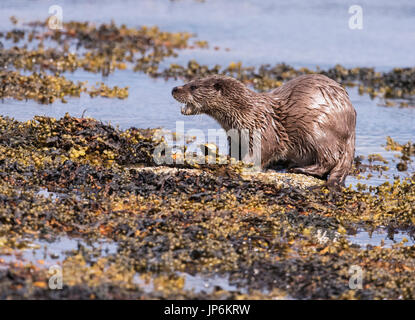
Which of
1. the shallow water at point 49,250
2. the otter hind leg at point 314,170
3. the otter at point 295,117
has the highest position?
the otter at point 295,117

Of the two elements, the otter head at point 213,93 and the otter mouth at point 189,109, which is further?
the otter mouth at point 189,109

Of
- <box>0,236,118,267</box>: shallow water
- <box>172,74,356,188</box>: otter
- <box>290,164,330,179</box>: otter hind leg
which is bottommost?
<box>0,236,118,267</box>: shallow water

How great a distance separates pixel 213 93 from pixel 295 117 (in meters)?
1.08

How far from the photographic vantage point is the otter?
8.52 m

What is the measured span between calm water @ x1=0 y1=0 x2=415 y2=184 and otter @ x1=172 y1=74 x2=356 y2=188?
1.74ft

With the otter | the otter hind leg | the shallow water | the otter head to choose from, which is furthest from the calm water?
the shallow water

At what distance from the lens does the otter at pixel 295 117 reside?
8.52 meters

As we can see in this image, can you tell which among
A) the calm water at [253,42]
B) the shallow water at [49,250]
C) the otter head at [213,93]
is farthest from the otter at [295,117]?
the shallow water at [49,250]

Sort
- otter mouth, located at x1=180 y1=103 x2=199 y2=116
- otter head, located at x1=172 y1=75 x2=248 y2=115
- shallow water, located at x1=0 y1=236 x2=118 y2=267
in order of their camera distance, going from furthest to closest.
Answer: otter mouth, located at x1=180 y1=103 x2=199 y2=116 → otter head, located at x1=172 y1=75 x2=248 y2=115 → shallow water, located at x1=0 y1=236 x2=118 y2=267

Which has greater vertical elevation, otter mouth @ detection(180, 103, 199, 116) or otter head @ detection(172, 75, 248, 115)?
otter head @ detection(172, 75, 248, 115)

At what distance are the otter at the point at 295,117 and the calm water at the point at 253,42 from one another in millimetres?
529

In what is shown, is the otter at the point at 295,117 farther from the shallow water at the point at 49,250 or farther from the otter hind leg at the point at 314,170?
the shallow water at the point at 49,250

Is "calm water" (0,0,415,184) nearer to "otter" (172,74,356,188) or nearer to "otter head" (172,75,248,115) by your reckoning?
"otter" (172,74,356,188)
